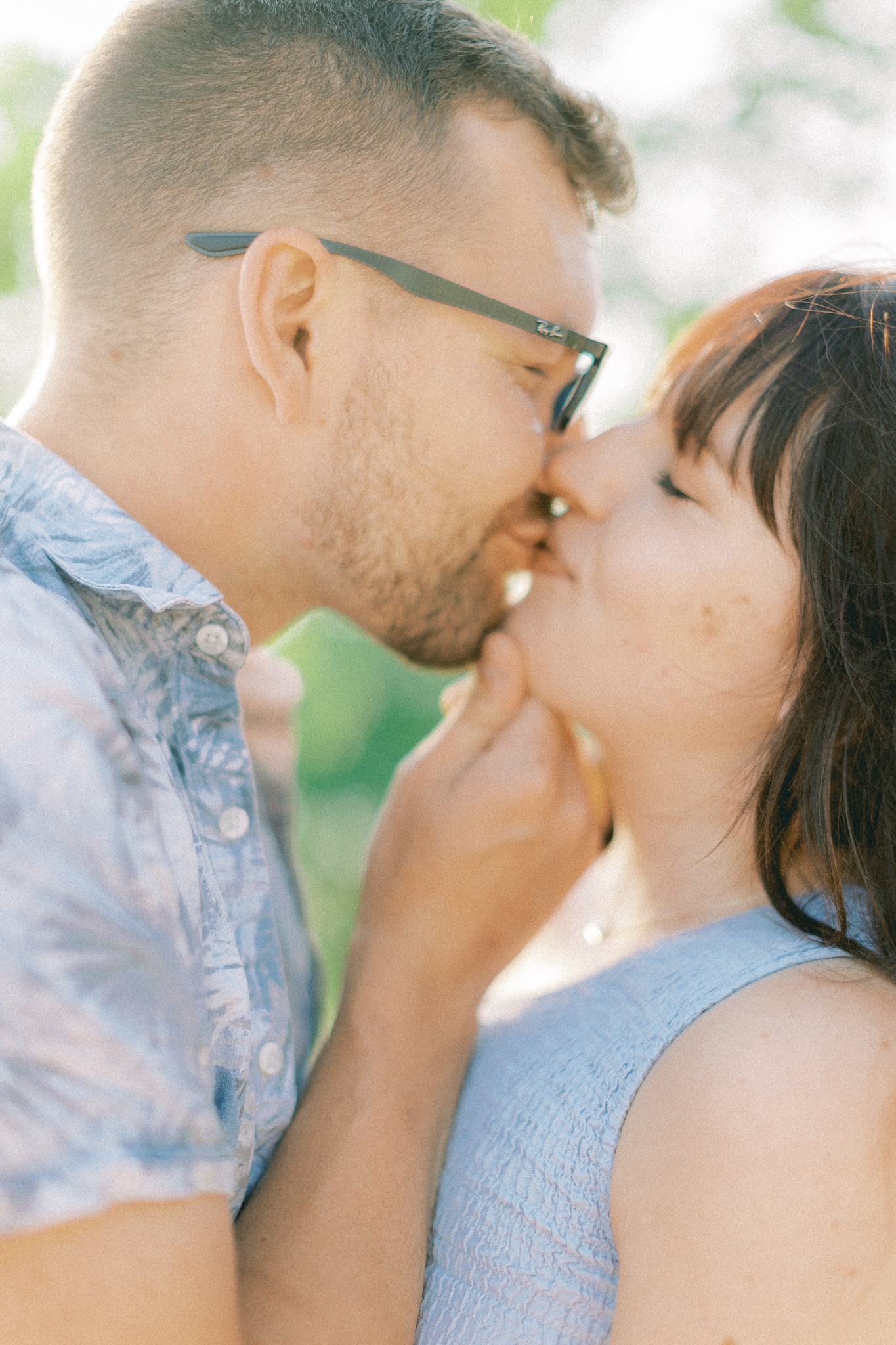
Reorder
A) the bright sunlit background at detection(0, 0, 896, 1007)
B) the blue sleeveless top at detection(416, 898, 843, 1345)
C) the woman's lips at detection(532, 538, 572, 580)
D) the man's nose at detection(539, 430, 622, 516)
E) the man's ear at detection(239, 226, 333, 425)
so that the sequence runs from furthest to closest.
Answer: the bright sunlit background at detection(0, 0, 896, 1007) → the woman's lips at detection(532, 538, 572, 580) → the man's nose at detection(539, 430, 622, 516) → the man's ear at detection(239, 226, 333, 425) → the blue sleeveless top at detection(416, 898, 843, 1345)

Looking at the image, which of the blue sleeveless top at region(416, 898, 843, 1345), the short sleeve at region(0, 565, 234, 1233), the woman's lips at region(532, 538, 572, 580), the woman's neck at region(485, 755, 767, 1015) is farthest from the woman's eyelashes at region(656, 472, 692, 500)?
the short sleeve at region(0, 565, 234, 1233)

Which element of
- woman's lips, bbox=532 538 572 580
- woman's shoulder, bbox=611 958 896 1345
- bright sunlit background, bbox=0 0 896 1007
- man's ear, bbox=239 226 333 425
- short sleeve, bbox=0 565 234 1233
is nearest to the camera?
short sleeve, bbox=0 565 234 1233

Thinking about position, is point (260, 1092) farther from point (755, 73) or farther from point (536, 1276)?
point (755, 73)

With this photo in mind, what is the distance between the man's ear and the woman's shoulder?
153 centimetres

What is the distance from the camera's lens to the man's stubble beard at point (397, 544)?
96.2 inches

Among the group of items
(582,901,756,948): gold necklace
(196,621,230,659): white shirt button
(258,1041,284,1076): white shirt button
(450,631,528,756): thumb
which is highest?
(196,621,230,659): white shirt button

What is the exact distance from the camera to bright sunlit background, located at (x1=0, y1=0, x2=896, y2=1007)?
1067 centimetres

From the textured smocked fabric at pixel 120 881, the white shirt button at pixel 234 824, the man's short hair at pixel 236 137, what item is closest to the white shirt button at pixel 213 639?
the textured smocked fabric at pixel 120 881

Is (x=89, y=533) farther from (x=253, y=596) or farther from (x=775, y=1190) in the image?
(x=775, y=1190)

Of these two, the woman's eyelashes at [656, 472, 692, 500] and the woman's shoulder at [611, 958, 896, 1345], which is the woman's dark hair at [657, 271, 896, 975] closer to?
the woman's eyelashes at [656, 472, 692, 500]

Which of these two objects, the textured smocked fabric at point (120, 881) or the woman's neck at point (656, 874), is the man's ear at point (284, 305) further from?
the woman's neck at point (656, 874)

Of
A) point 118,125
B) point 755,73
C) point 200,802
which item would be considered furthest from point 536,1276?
point 755,73

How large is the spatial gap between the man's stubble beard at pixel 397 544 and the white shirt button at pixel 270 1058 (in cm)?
113

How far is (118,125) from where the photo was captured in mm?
2303
